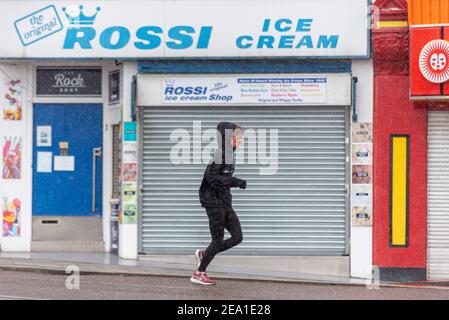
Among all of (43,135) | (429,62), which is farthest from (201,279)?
(43,135)

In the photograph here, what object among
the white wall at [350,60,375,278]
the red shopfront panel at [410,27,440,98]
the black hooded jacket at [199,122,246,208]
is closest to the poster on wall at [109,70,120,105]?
the black hooded jacket at [199,122,246,208]

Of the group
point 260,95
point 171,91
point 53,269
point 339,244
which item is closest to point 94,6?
point 171,91

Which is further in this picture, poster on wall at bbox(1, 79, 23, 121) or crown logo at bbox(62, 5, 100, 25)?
poster on wall at bbox(1, 79, 23, 121)

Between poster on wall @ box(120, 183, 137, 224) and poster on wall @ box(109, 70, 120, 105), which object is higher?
poster on wall @ box(109, 70, 120, 105)

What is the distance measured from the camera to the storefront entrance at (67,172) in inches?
706

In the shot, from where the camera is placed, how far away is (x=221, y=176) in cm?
1412

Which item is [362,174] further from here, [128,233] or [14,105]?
[14,105]

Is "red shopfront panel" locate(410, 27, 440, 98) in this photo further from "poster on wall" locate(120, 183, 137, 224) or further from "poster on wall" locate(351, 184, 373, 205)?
"poster on wall" locate(120, 183, 137, 224)

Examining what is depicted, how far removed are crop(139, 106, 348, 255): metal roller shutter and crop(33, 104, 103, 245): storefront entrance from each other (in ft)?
4.38

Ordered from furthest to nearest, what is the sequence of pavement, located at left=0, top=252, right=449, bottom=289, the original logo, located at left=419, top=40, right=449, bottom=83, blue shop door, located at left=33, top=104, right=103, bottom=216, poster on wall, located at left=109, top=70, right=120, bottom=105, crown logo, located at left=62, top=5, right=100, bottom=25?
blue shop door, located at left=33, top=104, right=103, bottom=216, poster on wall, located at left=109, top=70, right=120, bottom=105, crown logo, located at left=62, top=5, right=100, bottom=25, the original logo, located at left=419, top=40, right=449, bottom=83, pavement, located at left=0, top=252, right=449, bottom=289

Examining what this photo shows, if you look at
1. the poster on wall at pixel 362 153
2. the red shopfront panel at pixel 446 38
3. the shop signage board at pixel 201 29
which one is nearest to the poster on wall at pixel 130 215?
the shop signage board at pixel 201 29

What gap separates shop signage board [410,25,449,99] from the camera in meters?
15.8

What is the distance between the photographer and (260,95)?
55.4 ft

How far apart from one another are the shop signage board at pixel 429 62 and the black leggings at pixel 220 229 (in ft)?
11.9
